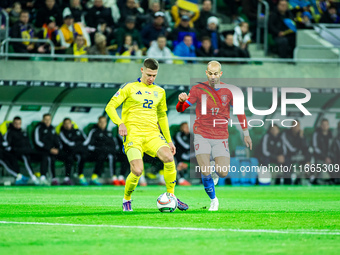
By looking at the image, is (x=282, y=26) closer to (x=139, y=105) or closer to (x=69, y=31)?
(x=69, y=31)

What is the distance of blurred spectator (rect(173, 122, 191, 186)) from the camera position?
21500 mm

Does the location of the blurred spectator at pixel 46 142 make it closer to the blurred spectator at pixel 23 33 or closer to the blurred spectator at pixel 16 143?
the blurred spectator at pixel 16 143

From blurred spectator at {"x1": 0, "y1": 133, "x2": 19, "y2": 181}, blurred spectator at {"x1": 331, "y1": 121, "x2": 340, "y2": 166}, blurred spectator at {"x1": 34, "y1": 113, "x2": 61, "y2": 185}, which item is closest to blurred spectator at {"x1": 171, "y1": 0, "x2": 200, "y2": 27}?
blurred spectator at {"x1": 34, "y1": 113, "x2": 61, "y2": 185}

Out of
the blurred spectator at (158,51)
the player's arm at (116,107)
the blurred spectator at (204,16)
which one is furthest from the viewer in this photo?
the blurred spectator at (204,16)

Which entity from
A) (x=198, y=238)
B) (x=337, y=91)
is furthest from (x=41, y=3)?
(x=198, y=238)

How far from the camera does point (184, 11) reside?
24391mm

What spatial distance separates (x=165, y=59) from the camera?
21.7 meters

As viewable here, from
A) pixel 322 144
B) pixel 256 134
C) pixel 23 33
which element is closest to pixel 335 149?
pixel 322 144

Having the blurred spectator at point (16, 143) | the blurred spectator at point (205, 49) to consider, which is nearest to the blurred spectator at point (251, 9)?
the blurred spectator at point (205, 49)

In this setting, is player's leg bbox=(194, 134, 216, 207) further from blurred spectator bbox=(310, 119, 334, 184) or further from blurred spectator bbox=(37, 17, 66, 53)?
blurred spectator bbox=(310, 119, 334, 184)

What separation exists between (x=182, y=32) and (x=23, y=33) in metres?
4.69

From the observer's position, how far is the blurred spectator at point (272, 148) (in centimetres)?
2183

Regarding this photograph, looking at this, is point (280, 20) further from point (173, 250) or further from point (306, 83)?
point (173, 250)

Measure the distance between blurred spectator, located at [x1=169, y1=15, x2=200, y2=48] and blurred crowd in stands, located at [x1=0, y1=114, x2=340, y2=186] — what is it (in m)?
2.76
